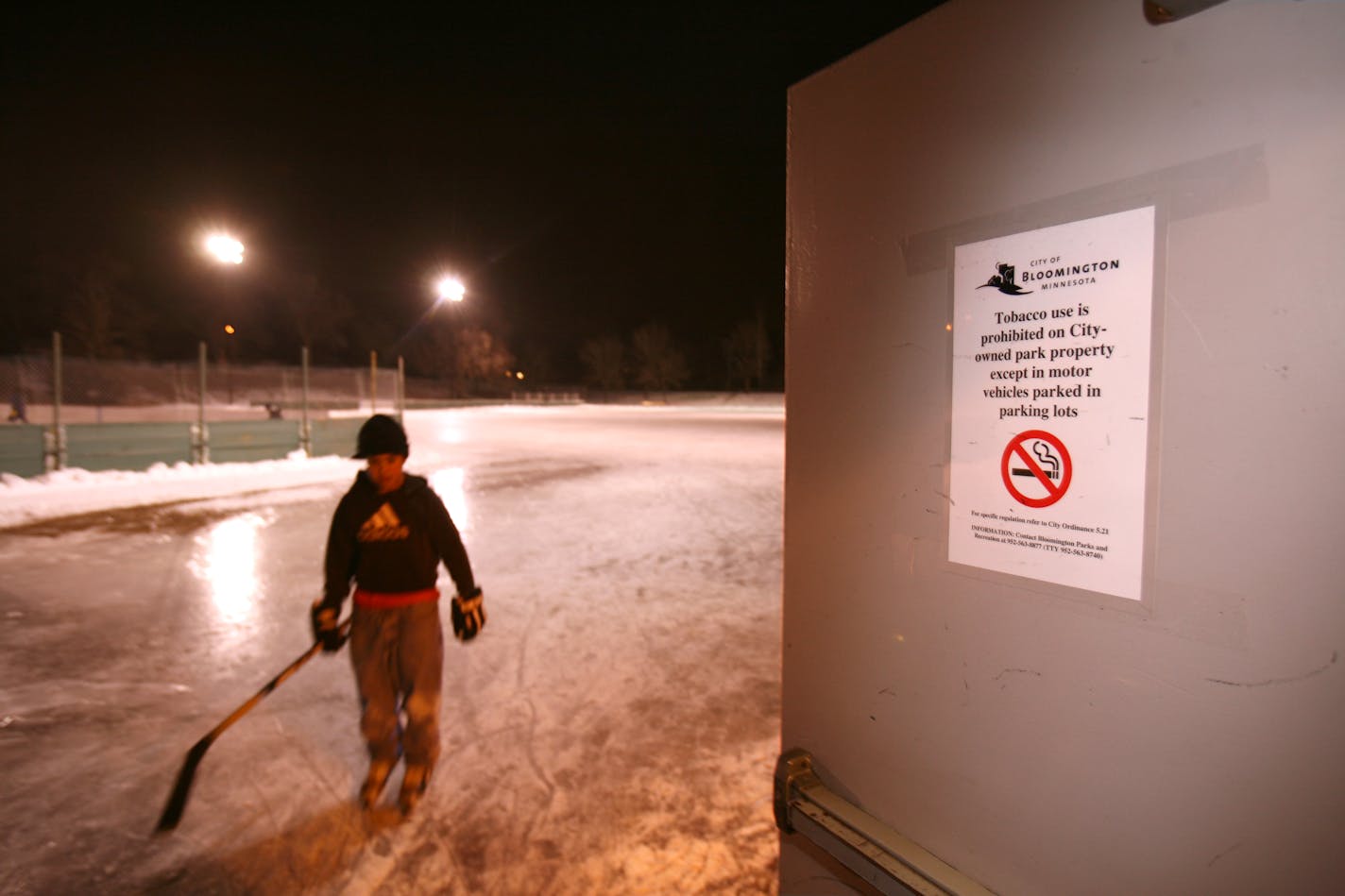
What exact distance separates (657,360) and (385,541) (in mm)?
79375

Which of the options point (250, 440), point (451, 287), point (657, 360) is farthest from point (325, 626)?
point (657, 360)

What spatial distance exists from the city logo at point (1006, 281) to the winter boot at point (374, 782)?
10.6 feet

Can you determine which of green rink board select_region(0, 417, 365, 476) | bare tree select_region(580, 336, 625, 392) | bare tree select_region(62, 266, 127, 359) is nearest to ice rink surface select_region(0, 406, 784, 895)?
green rink board select_region(0, 417, 365, 476)

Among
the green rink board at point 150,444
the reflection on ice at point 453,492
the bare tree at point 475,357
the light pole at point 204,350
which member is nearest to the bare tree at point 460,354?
the bare tree at point 475,357

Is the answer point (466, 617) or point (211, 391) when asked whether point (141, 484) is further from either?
point (466, 617)

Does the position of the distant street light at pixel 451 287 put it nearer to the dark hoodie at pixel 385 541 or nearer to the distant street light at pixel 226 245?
the distant street light at pixel 226 245

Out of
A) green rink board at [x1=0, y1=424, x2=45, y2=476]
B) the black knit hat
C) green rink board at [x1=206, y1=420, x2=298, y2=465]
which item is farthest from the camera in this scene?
green rink board at [x1=206, y1=420, x2=298, y2=465]

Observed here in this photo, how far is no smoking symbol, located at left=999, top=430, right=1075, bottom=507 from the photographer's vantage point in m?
1.30

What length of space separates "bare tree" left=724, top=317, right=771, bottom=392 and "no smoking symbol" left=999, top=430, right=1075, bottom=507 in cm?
7266

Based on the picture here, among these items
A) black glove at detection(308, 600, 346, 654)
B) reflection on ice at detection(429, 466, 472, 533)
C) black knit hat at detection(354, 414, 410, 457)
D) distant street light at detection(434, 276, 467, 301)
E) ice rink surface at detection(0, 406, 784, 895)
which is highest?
distant street light at detection(434, 276, 467, 301)

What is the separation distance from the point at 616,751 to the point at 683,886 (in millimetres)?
965

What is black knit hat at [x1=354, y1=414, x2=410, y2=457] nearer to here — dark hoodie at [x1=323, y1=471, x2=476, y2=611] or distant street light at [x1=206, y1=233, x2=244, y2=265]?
dark hoodie at [x1=323, y1=471, x2=476, y2=611]

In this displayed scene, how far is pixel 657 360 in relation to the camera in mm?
81812

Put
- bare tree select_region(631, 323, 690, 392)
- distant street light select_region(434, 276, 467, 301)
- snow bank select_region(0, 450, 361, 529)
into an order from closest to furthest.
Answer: snow bank select_region(0, 450, 361, 529) → distant street light select_region(434, 276, 467, 301) → bare tree select_region(631, 323, 690, 392)
